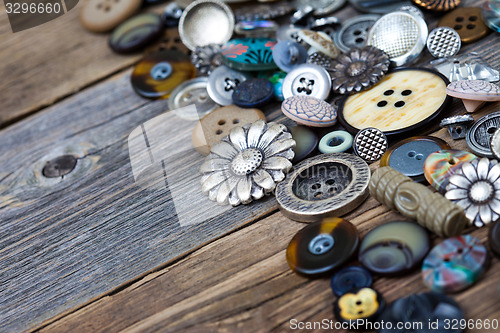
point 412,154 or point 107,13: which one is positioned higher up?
point 412,154

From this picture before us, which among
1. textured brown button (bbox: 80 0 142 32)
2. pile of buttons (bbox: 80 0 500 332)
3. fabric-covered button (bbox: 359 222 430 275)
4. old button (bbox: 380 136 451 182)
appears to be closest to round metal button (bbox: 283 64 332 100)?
pile of buttons (bbox: 80 0 500 332)

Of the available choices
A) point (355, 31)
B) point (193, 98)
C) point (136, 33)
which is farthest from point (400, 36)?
point (136, 33)

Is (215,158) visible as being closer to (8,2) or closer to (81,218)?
(81,218)

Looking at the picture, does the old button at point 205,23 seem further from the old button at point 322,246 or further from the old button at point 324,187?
the old button at point 322,246

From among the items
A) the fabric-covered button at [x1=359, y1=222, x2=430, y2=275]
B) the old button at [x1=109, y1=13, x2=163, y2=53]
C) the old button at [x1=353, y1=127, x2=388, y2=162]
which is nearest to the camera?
the fabric-covered button at [x1=359, y1=222, x2=430, y2=275]

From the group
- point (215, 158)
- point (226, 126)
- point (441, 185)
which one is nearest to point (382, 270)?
point (441, 185)

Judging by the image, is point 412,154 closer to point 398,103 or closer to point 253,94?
point 398,103

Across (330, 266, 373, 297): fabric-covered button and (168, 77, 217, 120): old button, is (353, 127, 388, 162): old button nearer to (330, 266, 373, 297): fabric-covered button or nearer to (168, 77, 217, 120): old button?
(330, 266, 373, 297): fabric-covered button
